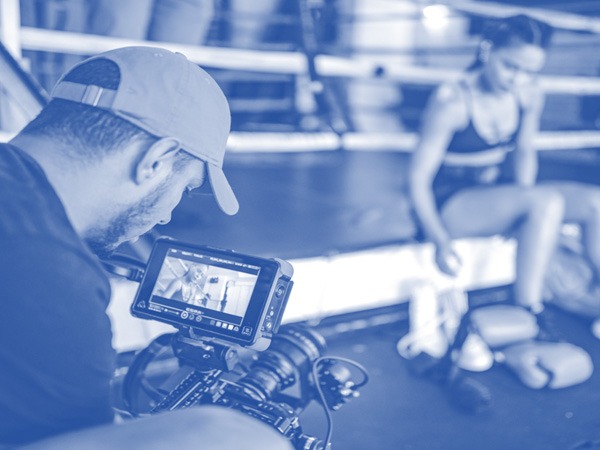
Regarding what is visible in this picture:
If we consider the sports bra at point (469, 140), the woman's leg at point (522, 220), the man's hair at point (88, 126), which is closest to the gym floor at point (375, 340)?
the woman's leg at point (522, 220)

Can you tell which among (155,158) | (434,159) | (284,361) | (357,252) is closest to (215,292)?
(284,361)

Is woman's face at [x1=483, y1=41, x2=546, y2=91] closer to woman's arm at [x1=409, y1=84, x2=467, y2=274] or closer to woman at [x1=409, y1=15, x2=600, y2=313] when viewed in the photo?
woman at [x1=409, y1=15, x2=600, y2=313]

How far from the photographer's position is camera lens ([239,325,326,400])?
0.84 metres

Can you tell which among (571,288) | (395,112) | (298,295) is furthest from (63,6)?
(395,112)

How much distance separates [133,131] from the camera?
70cm

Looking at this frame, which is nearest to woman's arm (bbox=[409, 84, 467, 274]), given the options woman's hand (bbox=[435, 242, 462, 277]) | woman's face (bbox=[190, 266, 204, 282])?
woman's hand (bbox=[435, 242, 462, 277])

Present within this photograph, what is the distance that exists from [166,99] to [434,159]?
116 cm

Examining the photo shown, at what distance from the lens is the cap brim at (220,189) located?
0.81 m

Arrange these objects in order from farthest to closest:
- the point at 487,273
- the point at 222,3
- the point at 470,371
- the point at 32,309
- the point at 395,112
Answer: the point at 395,112, the point at 222,3, the point at 487,273, the point at 470,371, the point at 32,309

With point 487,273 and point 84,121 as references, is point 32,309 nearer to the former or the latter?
A: point 84,121

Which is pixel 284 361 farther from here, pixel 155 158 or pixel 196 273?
pixel 155 158

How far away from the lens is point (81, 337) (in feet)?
1.85

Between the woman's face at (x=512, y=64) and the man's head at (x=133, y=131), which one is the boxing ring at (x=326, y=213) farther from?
the man's head at (x=133, y=131)

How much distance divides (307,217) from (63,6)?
1.10 metres
